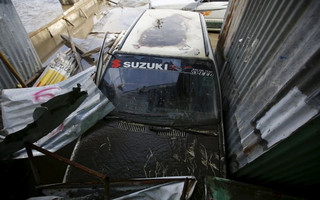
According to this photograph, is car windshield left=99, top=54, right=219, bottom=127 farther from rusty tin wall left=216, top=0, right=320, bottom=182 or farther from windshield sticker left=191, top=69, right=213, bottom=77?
rusty tin wall left=216, top=0, right=320, bottom=182

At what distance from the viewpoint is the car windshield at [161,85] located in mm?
2295

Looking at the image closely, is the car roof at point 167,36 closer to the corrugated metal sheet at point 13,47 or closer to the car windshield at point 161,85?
the car windshield at point 161,85

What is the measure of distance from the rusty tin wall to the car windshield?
17.3 inches

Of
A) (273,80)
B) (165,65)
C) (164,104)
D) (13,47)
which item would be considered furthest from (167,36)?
(13,47)

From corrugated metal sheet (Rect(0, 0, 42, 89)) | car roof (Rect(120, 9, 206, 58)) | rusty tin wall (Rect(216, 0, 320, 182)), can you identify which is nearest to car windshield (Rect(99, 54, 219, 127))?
car roof (Rect(120, 9, 206, 58))

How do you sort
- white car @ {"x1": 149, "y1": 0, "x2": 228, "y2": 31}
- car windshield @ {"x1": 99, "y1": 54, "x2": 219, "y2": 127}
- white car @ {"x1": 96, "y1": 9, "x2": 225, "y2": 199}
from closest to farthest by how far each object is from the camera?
white car @ {"x1": 96, "y1": 9, "x2": 225, "y2": 199}, car windshield @ {"x1": 99, "y1": 54, "x2": 219, "y2": 127}, white car @ {"x1": 149, "y1": 0, "x2": 228, "y2": 31}

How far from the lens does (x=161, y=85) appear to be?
2.36m

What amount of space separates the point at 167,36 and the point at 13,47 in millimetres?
3541

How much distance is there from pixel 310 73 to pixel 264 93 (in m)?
0.54

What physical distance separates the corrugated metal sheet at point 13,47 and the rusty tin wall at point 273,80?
14.6 ft

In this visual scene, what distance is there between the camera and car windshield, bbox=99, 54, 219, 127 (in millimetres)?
2295

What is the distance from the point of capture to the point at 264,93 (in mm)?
1734

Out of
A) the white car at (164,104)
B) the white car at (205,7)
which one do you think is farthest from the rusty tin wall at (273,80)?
the white car at (205,7)

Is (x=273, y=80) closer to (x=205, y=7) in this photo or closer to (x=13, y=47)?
(x=13, y=47)
